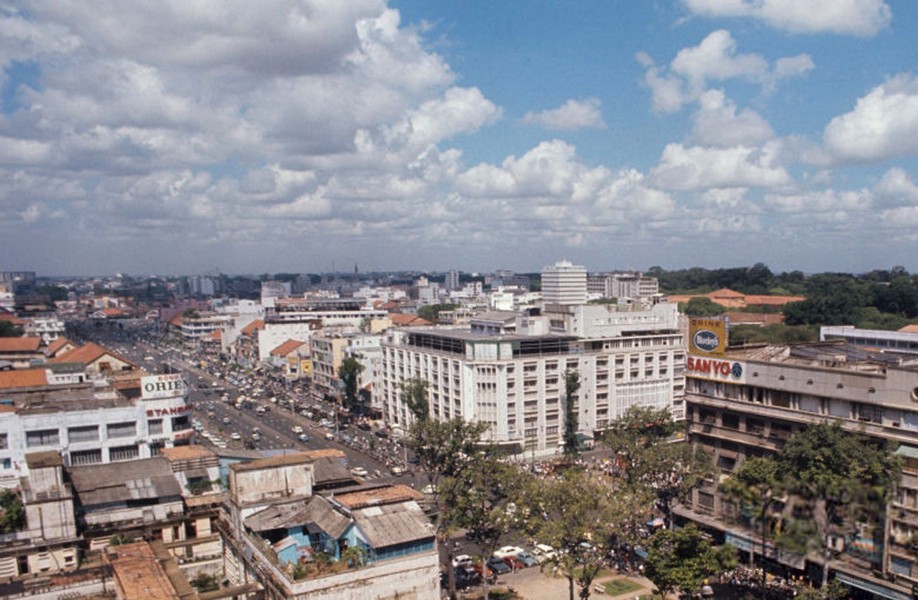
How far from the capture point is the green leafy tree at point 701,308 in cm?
13175

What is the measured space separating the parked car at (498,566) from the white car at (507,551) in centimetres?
32

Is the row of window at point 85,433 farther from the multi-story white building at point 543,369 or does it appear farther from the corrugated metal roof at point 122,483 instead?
the multi-story white building at point 543,369

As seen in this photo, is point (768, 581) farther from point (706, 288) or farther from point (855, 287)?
point (706, 288)

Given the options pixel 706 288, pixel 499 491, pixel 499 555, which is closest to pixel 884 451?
pixel 499 491

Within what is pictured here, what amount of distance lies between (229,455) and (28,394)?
21.1 m

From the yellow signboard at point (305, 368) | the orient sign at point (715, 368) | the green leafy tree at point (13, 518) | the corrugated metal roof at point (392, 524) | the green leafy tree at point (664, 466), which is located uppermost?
the orient sign at point (715, 368)

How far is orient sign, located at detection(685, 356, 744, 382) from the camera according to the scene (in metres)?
40.2

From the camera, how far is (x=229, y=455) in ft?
135

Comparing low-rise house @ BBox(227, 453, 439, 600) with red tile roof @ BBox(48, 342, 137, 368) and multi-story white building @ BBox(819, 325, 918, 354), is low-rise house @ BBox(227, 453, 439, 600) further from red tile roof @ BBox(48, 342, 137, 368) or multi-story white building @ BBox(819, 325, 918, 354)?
multi-story white building @ BBox(819, 325, 918, 354)

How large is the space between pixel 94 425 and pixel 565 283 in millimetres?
50299

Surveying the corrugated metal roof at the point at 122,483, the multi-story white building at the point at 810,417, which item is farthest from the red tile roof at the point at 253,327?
the multi-story white building at the point at 810,417

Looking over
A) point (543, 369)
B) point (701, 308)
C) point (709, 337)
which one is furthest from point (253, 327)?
point (709, 337)

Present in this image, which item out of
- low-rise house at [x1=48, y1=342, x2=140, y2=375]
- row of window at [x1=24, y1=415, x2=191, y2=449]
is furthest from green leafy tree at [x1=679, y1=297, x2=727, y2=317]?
row of window at [x1=24, y1=415, x2=191, y2=449]

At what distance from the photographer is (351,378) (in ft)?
265
